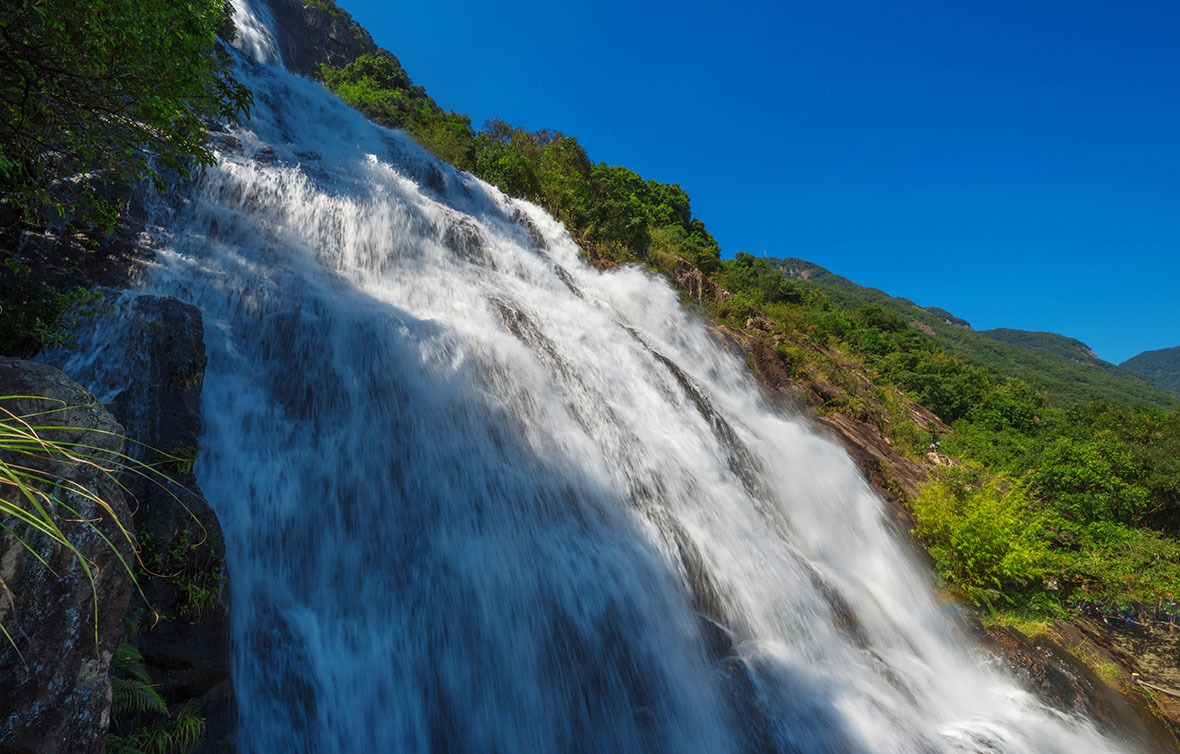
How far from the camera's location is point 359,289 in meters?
10.4

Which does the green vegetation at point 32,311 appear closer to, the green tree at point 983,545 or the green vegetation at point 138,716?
the green vegetation at point 138,716

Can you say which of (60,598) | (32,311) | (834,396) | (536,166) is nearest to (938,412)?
(834,396)

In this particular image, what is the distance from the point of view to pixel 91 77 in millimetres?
4441

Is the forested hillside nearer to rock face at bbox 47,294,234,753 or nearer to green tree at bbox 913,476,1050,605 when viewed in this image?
green tree at bbox 913,476,1050,605

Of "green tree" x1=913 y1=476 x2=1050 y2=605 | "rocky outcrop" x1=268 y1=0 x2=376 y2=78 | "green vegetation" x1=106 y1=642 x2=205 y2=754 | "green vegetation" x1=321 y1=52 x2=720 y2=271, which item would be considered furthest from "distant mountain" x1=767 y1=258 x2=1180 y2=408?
"green vegetation" x1=106 y1=642 x2=205 y2=754

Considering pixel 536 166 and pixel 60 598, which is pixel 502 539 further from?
pixel 536 166

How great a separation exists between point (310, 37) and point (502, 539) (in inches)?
1718

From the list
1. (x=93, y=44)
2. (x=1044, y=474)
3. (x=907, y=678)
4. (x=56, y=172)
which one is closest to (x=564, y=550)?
(x=907, y=678)

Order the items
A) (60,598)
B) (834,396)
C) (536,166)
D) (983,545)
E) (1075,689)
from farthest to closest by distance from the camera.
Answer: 1. (536,166)
2. (834,396)
3. (983,545)
4. (1075,689)
5. (60,598)

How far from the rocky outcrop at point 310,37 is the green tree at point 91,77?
114 feet

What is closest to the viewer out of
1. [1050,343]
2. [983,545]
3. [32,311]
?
[32,311]

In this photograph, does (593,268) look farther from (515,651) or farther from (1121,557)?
(1121,557)

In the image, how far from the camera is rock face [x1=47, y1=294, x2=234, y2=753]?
3.73m

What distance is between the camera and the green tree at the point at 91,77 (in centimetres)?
418
